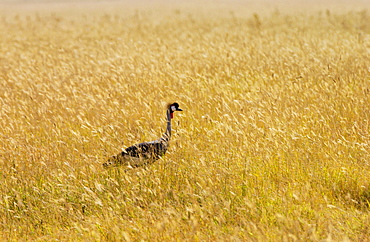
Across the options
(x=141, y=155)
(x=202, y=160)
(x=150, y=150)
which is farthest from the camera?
(x=150, y=150)

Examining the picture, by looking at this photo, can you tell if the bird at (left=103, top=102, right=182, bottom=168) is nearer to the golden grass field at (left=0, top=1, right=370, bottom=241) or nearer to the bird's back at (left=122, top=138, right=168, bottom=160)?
the bird's back at (left=122, top=138, right=168, bottom=160)

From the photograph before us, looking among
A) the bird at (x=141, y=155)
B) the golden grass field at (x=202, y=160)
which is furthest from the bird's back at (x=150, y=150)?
the golden grass field at (x=202, y=160)

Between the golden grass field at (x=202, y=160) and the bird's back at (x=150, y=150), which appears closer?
the golden grass field at (x=202, y=160)

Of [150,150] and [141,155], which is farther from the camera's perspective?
[150,150]

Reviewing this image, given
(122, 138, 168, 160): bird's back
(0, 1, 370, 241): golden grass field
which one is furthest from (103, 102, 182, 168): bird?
(0, 1, 370, 241): golden grass field

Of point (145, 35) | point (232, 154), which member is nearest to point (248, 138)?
point (232, 154)

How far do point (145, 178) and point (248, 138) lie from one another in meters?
1.43

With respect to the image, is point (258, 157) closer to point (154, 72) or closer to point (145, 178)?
point (145, 178)

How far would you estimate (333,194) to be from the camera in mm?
4309

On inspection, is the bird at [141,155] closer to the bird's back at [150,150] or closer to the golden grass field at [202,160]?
the bird's back at [150,150]

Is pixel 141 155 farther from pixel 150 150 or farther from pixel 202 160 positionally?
pixel 202 160

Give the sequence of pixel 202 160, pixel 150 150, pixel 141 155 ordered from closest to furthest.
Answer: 1. pixel 202 160
2. pixel 141 155
3. pixel 150 150

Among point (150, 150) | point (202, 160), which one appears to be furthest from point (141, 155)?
point (202, 160)

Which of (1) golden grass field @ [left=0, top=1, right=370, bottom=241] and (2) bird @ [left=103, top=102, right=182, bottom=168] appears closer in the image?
(1) golden grass field @ [left=0, top=1, right=370, bottom=241]
